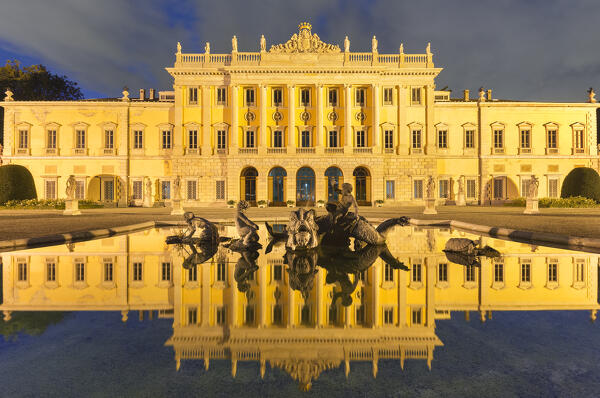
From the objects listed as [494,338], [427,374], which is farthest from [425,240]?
[427,374]

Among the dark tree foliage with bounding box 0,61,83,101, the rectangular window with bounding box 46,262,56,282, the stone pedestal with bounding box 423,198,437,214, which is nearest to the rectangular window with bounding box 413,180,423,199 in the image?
the stone pedestal with bounding box 423,198,437,214

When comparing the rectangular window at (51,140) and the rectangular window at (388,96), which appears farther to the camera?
the rectangular window at (388,96)

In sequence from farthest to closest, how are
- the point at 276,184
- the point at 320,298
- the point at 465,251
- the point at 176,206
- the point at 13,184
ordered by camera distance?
the point at 276,184 < the point at 13,184 < the point at 176,206 < the point at 465,251 < the point at 320,298

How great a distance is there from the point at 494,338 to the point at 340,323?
139 centimetres

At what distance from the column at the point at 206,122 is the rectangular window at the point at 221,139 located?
Answer: 103 centimetres

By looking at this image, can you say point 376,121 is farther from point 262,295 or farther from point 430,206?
point 262,295

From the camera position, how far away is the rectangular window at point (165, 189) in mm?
36531

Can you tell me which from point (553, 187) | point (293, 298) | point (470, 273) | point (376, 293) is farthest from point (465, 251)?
point (553, 187)

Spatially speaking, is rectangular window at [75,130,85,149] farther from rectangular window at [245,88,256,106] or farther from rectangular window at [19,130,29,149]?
rectangular window at [245,88,256,106]

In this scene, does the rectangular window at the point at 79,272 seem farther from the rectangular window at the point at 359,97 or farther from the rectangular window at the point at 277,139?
the rectangular window at the point at 359,97

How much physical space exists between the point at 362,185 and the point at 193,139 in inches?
777

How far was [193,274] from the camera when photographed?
5.16m

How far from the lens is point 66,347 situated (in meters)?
2.70

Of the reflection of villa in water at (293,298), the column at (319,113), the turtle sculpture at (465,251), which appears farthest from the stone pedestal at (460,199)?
the turtle sculpture at (465,251)
